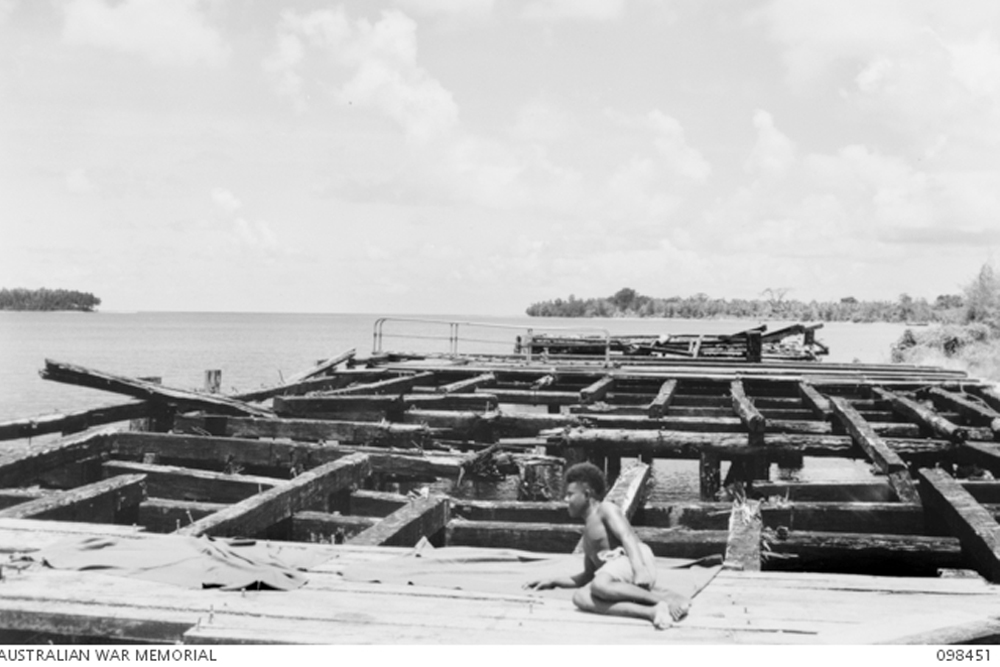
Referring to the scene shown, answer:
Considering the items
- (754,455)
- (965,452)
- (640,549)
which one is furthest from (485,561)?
(965,452)

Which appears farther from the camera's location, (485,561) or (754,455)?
(754,455)

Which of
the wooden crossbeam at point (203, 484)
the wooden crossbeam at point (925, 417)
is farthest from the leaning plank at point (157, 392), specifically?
the wooden crossbeam at point (925, 417)

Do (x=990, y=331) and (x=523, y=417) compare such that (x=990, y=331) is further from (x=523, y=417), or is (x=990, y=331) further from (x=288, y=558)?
(x=288, y=558)

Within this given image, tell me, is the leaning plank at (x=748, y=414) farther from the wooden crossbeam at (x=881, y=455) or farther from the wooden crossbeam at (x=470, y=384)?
the wooden crossbeam at (x=470, y=384)

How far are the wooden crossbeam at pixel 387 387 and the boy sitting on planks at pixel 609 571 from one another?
36.1ft

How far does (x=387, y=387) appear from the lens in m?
16.9

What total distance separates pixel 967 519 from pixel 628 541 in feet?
11.4

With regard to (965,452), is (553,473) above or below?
below

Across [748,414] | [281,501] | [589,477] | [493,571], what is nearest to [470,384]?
[748,414]

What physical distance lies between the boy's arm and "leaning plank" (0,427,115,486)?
280 inches

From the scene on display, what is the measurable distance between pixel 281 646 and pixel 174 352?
93.1 m

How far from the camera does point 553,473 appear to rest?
495 inches

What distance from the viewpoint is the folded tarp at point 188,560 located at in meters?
5.52

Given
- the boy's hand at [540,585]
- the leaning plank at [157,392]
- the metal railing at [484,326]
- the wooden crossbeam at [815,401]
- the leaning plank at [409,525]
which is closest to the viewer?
the boy's hand at [540,585]
